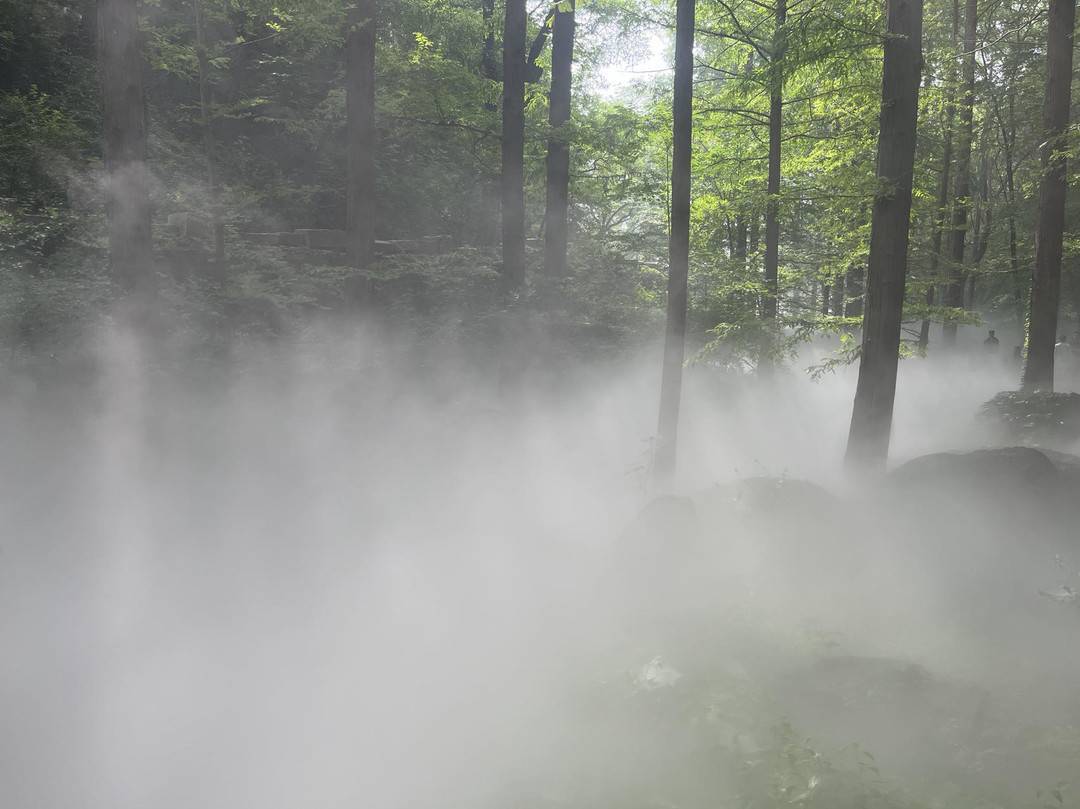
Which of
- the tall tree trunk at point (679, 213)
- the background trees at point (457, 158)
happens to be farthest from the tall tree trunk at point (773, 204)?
the tall tree trunk at point (679, 213)

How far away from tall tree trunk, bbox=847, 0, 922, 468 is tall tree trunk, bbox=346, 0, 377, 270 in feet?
31.1

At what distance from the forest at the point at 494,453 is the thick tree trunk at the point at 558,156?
0.10 meters

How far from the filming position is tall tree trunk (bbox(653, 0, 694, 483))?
36.4ft

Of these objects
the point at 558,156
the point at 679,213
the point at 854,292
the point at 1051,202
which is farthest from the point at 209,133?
the point at 854,292

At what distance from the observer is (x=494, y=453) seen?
14.6 m

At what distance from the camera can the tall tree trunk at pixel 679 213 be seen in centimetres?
1110

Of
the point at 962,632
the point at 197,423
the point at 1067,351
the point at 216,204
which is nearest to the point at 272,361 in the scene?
the point at 197,423

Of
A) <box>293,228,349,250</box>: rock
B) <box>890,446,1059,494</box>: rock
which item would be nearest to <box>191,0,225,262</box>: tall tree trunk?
<box>293,228,349,250</box>: rock

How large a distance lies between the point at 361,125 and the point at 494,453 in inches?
277

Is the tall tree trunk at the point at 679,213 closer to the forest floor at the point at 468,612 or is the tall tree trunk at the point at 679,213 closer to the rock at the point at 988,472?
the forest floor at the point at 468,612

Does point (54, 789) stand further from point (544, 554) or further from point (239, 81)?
point (239, 81)

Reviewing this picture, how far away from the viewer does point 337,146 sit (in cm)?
2034

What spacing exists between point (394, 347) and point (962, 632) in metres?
11.2

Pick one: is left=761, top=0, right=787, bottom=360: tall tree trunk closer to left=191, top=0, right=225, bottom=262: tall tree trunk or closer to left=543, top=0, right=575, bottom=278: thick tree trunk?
left=543, top=0, right=575, bottom=278: thick tree trunk
